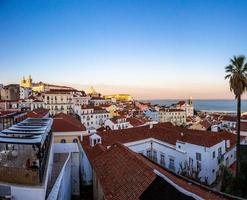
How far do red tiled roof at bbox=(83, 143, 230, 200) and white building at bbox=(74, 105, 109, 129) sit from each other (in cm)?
6489

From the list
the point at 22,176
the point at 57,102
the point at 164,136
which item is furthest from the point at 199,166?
the point at 57,102

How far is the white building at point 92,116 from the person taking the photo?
81750 mm

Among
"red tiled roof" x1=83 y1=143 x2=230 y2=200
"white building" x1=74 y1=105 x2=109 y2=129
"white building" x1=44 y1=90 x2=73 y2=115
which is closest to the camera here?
"red tiled roof" x1=83 y1=143 x2=230 y2=200

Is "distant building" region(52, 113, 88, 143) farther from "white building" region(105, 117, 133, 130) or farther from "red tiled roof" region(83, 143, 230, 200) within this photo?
"white building" region(105, 117, 133, 130)

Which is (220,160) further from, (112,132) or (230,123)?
(230,123)

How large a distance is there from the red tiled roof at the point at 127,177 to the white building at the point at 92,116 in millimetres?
64894

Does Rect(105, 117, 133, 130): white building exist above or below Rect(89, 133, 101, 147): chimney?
below

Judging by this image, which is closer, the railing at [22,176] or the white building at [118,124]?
the railing at [22,176]

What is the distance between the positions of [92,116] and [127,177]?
71.0m

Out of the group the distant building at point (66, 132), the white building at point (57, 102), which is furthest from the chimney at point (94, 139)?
the white building at point (57, 102)

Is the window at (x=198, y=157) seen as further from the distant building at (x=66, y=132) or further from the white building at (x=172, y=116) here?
the white building at (x=172, y=116)

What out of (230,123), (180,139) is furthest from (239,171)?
(230,123)

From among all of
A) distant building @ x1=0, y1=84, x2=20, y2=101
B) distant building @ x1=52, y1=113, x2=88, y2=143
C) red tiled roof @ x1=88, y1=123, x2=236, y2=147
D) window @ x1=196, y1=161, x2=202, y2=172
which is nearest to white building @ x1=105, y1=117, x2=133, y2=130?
red tiled roof @ x1=88, y1=123, x2=236, y2=147

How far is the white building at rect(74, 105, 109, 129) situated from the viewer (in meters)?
81.8
